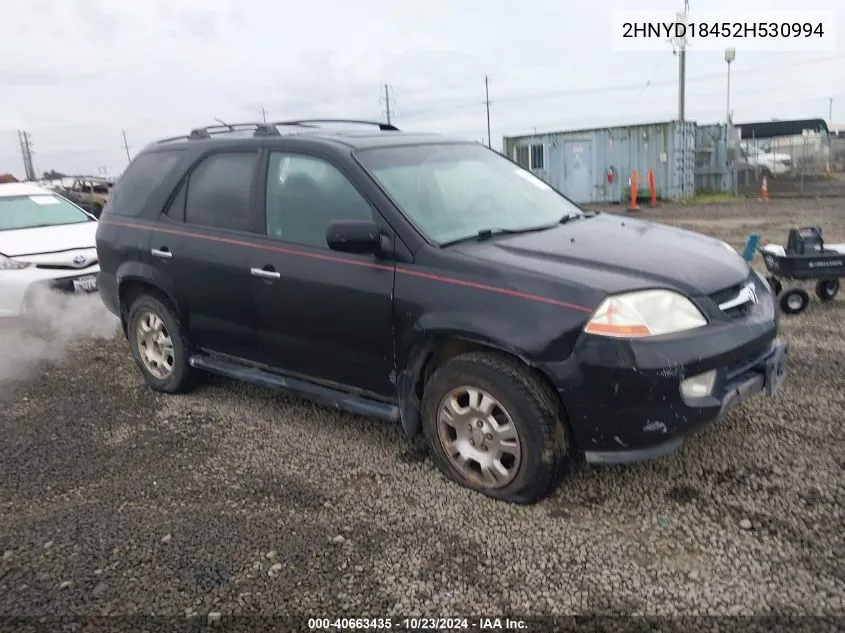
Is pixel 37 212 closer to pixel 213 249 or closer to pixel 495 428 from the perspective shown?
pixel 213 249

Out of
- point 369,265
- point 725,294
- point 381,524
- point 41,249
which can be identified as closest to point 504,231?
point 369,265

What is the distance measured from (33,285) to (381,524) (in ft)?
16.8

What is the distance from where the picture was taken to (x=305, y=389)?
14.2ft

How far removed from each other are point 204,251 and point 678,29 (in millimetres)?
26564

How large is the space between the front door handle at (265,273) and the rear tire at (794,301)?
4854 millimetres

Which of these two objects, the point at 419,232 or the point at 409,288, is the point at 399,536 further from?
the point at 419,232

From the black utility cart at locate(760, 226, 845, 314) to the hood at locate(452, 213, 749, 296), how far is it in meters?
2.91

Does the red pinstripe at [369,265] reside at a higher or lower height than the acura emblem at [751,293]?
higher

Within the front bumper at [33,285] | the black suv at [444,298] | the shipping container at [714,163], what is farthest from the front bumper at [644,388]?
the shipping container at [714,163]

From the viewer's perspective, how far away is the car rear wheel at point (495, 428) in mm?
3328

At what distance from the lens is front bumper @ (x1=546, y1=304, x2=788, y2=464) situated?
10.2 feet

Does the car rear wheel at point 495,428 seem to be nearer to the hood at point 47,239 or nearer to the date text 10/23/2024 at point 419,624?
the date text 10/23/2024 at point 419,624

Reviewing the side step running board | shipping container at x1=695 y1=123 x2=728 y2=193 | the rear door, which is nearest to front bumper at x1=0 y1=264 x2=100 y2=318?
the rear door

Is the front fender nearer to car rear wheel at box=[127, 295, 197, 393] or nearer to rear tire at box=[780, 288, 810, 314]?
car rear wheel at box=[127, 295, 197, 393]
